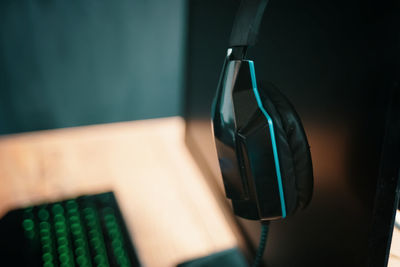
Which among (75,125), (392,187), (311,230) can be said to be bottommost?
(75,125)

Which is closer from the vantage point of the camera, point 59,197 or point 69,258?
point 69,258

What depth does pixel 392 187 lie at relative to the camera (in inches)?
10.1

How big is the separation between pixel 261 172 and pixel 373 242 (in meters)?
0.11

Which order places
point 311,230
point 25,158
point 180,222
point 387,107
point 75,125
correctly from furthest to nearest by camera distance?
1. point 75,125
2. point 25,158
3. point 180,222
4. point 311,230
5. point 387,107

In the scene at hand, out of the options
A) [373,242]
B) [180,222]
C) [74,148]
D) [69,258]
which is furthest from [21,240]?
[373,242]

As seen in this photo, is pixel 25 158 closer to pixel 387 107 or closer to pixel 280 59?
pixel 280 59

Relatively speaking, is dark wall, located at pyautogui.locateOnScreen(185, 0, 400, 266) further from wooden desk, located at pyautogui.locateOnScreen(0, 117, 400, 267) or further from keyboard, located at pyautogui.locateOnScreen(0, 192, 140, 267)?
keyboard, located at pyautogui.locateOnScreen(0, 192, 140, 267)

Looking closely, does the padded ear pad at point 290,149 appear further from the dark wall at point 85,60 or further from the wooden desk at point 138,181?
the dark wall at point 85,60

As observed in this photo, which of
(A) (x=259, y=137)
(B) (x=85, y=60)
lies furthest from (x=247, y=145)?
(B) (x=85, y=60)

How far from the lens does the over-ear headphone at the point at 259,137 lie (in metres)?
0.31

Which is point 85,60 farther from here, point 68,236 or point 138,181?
point 68,236

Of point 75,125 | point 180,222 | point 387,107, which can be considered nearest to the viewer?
point 387,107

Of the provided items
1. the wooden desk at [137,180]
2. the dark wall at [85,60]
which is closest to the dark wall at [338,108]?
the wooden desk at [137,180]

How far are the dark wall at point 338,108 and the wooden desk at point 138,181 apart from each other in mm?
112
